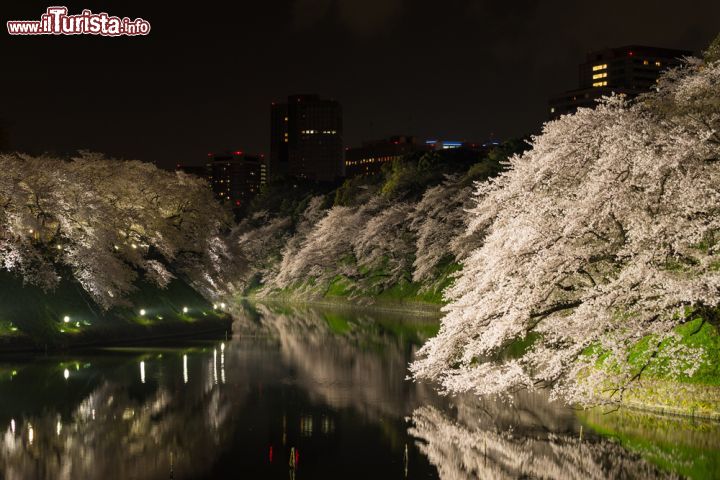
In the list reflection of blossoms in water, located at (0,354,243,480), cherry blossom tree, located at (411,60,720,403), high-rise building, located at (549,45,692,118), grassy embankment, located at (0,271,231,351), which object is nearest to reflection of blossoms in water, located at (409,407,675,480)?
cherry blossom tree, located at (411,60,720,403)

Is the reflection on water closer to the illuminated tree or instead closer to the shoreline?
the illuminated tree

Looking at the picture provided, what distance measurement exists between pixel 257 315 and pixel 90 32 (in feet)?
89.6

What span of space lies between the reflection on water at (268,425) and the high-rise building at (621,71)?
140426mm

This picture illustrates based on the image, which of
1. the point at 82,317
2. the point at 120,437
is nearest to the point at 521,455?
the point at 120,437

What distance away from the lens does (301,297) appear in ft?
289

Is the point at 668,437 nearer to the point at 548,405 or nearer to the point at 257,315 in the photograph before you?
the point at 548,405

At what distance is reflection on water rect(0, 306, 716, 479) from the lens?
64.6 ft

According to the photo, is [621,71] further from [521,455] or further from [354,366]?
[521,455]

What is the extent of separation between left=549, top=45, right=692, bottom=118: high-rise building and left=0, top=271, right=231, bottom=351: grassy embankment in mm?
127516

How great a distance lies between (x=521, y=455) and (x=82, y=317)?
98.2 feet

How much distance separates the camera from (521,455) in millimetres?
20734

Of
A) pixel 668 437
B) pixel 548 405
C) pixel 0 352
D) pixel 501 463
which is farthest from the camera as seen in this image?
pixel 0 352

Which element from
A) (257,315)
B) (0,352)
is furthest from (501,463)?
(257,315)

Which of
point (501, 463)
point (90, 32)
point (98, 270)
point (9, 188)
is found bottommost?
point (501, 463)
